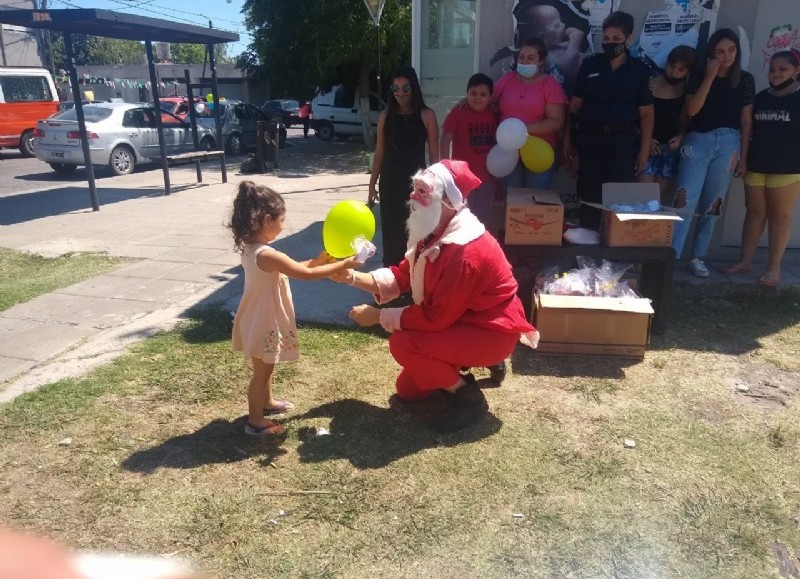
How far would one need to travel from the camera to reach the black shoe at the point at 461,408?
11.3ft

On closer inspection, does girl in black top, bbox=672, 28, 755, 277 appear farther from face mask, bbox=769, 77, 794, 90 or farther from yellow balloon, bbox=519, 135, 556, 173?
yellow balloon, bbox=519, 135, 556, 173

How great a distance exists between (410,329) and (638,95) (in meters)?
3.05

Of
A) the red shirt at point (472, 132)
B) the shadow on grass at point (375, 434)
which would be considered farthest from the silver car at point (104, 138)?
the shadow on grass at point (375, 434)

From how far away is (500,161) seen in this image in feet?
16.9

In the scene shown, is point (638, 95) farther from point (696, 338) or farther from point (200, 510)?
point (200, 510)

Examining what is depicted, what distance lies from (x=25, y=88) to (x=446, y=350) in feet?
61.4

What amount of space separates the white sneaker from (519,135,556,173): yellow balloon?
1.79 meters

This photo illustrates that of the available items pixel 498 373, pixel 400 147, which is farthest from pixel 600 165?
pixel 498 373

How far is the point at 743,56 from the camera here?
5762mm

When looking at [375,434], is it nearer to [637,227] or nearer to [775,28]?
[637,227]

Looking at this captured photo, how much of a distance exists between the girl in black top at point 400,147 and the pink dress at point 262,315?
6.66ft

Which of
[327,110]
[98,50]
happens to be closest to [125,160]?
[327,110]

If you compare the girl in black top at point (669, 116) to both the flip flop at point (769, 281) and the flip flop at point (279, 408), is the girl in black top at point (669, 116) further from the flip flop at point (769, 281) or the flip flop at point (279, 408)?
the flip flop at point (279, 408)

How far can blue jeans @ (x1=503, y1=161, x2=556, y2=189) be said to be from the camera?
5.65 metres
